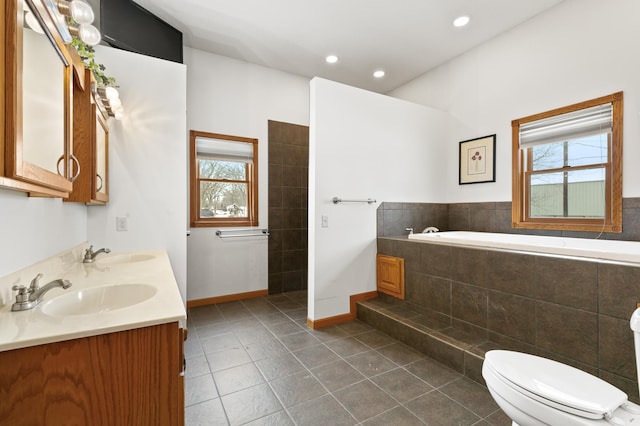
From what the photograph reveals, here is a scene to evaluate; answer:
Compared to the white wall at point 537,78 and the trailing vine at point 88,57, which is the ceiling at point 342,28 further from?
the trailing vine at point 88,57

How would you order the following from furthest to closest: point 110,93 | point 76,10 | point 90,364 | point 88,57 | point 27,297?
point 110,93
point 88,57
point 76,10
point 27,297
point 90,364

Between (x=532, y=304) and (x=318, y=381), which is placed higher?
(x=532, y=304)

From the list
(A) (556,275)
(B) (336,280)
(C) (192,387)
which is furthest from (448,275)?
(C) (192,387)

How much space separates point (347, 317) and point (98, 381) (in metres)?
2.50

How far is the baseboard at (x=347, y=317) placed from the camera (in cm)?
290

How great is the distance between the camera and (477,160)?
3.52m

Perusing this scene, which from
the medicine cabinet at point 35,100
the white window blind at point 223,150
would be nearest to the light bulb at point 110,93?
the medicine cabinet at point 35,100

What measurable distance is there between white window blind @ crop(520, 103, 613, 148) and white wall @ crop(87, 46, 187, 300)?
11.5ft

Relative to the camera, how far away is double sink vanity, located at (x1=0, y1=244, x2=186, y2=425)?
2.47 ft

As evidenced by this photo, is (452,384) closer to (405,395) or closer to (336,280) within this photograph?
(405,395)

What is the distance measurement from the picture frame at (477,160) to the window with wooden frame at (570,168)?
9.6 inches

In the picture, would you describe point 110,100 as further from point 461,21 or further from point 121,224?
point 461,21

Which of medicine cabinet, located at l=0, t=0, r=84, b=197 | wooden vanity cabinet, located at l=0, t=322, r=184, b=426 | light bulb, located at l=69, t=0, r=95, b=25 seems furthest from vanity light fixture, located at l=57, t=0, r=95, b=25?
wooden vanity cabinet, located at l=0, t=322, r=184, b=426

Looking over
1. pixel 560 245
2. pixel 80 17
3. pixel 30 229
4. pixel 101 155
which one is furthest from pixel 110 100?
pixel 560 245
